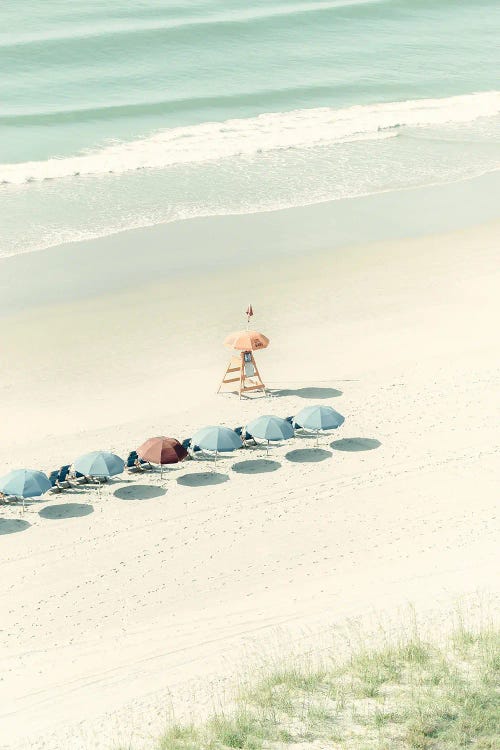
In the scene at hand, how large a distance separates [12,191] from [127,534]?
19.2 metres

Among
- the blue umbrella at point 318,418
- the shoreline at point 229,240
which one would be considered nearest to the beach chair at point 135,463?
the blue umbrella at point 318,418

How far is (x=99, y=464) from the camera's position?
59.4 ft

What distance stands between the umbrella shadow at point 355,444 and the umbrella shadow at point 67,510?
4.48m

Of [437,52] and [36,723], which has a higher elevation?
[437,52]

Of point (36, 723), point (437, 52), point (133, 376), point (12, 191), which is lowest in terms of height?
point (36, 723)

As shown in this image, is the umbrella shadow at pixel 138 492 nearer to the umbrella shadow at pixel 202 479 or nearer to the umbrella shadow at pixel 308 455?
the umbrella shadow at pixel 202 479

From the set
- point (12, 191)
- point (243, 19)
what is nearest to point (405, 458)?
point (12, 191)

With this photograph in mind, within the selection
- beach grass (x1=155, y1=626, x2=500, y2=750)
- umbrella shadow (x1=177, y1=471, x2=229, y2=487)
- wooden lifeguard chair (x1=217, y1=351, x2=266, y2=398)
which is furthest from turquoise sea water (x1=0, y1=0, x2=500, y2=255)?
beach grass (x1=155, y1=626, x2=500, y2=750)

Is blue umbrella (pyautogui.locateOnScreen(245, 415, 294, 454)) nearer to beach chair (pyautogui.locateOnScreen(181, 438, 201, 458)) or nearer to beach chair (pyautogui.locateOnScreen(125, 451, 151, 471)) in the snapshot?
beach chair (pyautogui.locateOnScreen(181, 438, 201, 458))

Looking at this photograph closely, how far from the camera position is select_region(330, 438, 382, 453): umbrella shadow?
63.7 ft

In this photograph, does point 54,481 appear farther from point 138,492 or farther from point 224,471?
point 224,471

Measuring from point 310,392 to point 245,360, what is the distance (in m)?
1.39

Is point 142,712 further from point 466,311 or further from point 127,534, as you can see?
point 466,311

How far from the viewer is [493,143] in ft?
127
